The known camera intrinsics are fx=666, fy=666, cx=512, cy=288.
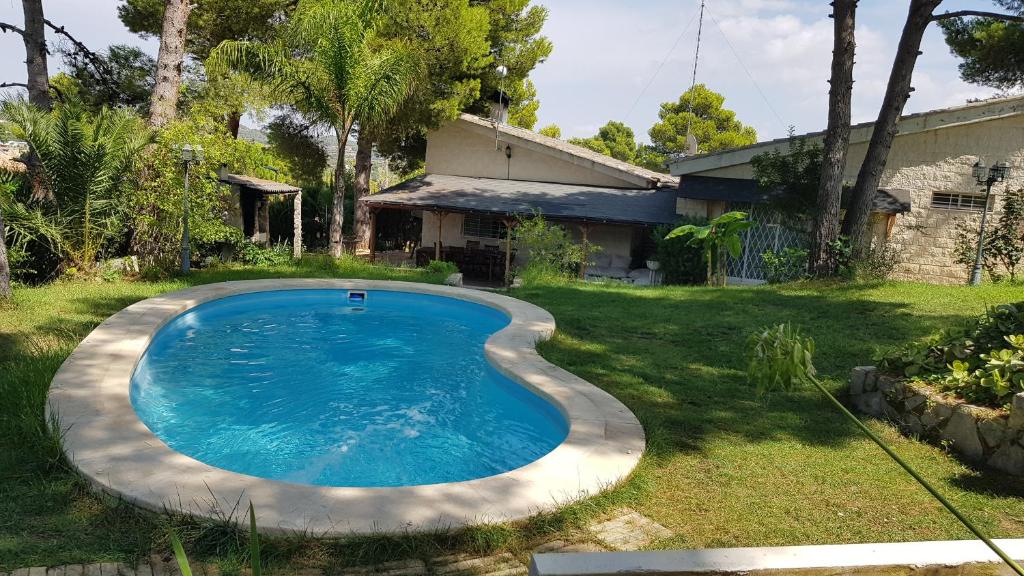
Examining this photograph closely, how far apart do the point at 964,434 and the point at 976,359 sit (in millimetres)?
906

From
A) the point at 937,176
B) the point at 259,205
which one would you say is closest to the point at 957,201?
the point at 937,176

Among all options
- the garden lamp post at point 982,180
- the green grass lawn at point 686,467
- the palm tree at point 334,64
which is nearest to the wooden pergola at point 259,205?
the palm tree at point 334,64

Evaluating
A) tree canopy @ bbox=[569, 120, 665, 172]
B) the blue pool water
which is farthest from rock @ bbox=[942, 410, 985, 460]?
tree canopy @ bbox=[569, 120, 665, 172]

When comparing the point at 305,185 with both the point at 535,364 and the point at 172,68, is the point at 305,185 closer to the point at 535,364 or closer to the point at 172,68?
the point at 172,68

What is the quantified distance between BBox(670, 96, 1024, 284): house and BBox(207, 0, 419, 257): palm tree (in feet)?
27.0

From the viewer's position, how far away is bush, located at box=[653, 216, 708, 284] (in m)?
16.7

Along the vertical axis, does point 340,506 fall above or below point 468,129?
below

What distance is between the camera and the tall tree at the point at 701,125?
51.1 meters

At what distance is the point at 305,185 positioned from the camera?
27.3 metres

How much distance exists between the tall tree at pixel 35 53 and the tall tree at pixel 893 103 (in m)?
16.7

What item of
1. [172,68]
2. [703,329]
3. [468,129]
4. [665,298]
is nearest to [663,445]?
[703,329]

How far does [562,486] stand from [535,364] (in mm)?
3514

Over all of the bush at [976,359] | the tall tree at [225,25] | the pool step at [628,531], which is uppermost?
the tall tree at [225,25]

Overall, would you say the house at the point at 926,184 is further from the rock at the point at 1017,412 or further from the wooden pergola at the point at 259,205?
the rock at the point at 1017,412
